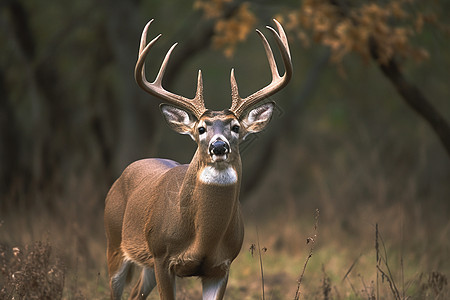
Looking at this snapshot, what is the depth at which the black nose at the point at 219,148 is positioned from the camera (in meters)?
4.89

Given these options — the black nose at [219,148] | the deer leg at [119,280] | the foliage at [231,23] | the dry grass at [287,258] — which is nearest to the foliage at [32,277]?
the dry grass at [287,258]

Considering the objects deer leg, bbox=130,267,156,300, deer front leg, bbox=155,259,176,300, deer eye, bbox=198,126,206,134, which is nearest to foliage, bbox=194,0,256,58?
deer leg, bbox=130,267,156,300

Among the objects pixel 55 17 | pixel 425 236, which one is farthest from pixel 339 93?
pixel 425 236

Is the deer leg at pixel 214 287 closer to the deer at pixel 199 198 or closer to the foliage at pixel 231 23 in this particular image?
the deer at pixel 199 198

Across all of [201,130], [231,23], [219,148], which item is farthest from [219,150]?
[231,23]

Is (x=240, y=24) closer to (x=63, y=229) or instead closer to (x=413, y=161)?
(x=63, y=229)

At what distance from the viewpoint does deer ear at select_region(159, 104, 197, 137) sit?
222 inches

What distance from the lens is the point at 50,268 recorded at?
5.61 m

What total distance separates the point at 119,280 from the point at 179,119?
5.34 feet

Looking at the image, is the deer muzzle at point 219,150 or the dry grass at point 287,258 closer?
the deer muzzle at point 219,150

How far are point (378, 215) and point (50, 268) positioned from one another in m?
5.58

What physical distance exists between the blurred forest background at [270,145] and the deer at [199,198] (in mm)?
439

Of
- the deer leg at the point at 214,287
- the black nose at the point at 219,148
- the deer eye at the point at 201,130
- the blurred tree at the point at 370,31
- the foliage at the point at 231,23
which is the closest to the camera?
the black nose at the point at 219,148

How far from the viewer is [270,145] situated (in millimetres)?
14156
